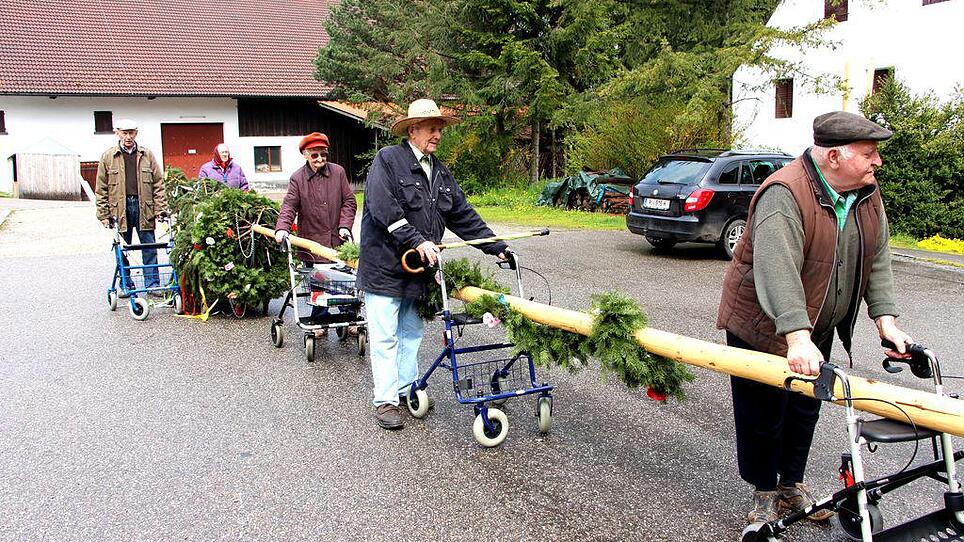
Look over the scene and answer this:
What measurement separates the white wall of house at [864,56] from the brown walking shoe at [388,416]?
54.1 ft

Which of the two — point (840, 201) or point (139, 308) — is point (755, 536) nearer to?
point (840, 201)

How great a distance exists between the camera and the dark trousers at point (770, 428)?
143 inches

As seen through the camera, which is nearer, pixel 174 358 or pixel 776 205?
pixel 776 205

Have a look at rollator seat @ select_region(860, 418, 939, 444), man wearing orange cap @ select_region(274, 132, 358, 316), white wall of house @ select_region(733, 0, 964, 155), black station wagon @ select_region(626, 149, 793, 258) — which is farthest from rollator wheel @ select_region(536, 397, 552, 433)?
white wall of house @ select_region(733, 0, 964, 155)

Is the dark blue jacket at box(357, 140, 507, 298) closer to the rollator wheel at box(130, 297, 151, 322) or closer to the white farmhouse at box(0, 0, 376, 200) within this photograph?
the rollator wheel at box(130, 297, 151, 322)

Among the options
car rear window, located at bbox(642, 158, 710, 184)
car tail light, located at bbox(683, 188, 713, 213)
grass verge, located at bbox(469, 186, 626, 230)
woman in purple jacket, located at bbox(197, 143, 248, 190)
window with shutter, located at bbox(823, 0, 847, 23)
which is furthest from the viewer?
window with shutter, located at bbox(823, 0, 847, 23)

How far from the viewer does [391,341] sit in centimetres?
525

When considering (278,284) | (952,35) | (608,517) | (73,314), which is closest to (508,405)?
(608,517)

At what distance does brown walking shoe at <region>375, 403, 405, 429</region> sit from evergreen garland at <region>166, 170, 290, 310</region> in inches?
143

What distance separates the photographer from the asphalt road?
3943 mm

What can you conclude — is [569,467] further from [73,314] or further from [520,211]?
[520,211]

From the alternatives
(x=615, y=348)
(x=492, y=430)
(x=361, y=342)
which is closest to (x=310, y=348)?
(x=361, y=342)

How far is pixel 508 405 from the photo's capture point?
226 inches

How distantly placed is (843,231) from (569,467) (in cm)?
206
